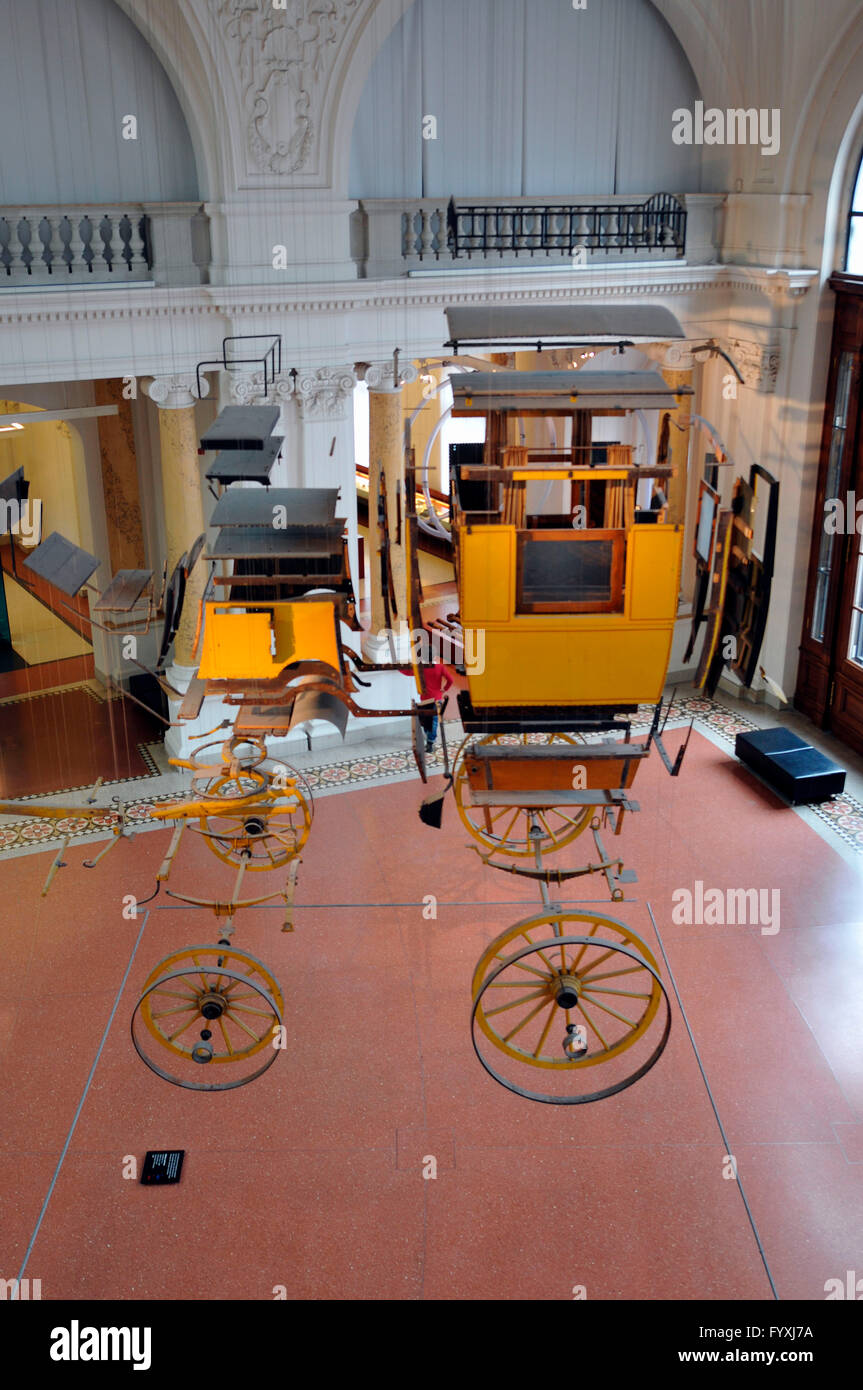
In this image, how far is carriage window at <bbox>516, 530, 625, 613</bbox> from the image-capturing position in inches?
207

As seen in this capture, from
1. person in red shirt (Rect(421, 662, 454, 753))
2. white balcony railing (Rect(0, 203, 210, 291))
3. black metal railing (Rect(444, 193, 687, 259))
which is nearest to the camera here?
person in red shirt (Rect(421, 662, 454, 753))

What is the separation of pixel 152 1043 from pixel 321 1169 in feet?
5.24

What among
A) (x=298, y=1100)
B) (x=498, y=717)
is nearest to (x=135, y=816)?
(x=298, y=1100)

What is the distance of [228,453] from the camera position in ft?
19.6

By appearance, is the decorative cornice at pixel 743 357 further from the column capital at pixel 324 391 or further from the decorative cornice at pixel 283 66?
the decorative cornice at pixel 283 66

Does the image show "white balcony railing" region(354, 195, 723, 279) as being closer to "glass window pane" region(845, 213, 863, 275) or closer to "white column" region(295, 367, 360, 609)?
"white column" region(295, 367, 360, 609)

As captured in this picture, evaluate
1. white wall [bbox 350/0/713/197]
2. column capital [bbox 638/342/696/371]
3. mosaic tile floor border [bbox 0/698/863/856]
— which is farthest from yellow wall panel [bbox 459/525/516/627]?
column capital [bbox 638/342/696/371]

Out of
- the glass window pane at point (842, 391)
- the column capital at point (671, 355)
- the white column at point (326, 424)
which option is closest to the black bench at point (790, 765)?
the glass window pane at point (842, 391)

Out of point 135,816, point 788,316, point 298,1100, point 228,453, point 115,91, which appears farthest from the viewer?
point 788,316

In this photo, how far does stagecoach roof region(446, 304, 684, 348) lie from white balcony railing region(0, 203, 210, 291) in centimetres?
700

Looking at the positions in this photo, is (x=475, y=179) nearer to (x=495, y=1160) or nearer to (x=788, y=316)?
(x=788, y=316)

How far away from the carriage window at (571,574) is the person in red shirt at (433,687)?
606 millimetres

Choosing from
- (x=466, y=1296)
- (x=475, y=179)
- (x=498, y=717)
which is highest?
(x=475, y=179)
